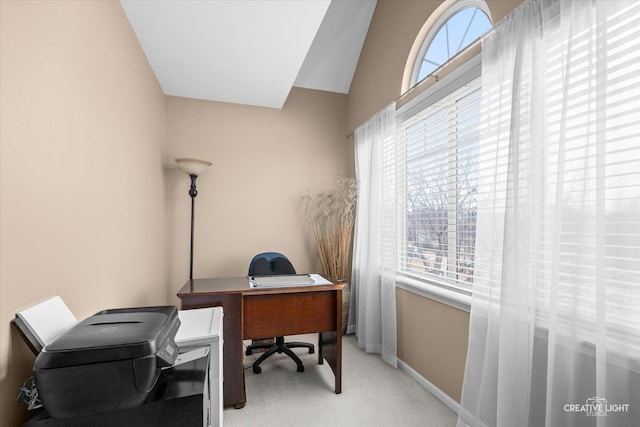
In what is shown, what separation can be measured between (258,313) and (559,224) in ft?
6.00

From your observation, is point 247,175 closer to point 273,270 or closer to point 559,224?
point 273,270

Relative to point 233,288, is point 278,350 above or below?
below

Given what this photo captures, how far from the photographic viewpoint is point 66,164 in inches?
50.2

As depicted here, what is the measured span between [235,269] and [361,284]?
140 centimetres

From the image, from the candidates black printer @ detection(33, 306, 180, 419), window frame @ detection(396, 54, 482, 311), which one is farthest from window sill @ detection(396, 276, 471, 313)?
black printer @ detection(33, 306, 180, 419)

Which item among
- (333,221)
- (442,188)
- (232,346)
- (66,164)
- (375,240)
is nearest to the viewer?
(66,164)

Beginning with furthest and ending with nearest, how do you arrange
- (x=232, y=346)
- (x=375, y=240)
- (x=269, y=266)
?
(x=375, y=240), (x=269, y=266), (x=232, y=346)

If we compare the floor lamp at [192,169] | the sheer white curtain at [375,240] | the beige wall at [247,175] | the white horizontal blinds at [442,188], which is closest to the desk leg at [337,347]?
the sheer white curtain at [375,240]

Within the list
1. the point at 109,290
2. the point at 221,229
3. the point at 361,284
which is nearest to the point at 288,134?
the point at 221,229

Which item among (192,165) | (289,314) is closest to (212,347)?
(289,314)

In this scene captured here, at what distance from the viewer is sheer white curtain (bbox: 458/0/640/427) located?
3.73 ft

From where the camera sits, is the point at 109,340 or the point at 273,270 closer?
the point at 109,340

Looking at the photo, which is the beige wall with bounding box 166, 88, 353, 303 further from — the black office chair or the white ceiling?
the black office chair

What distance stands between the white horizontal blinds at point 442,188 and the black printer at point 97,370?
1.88 metres
